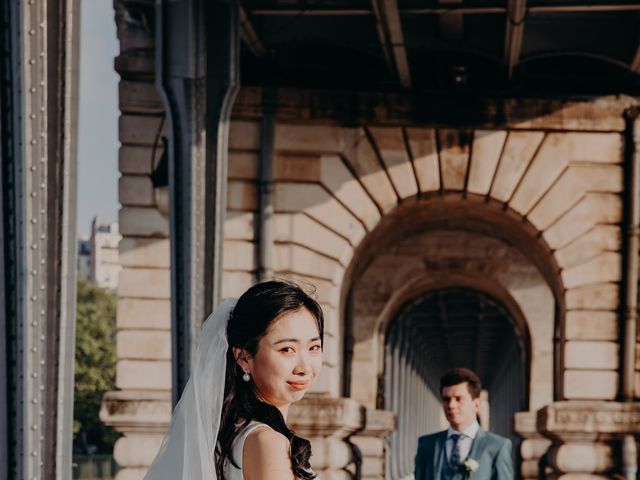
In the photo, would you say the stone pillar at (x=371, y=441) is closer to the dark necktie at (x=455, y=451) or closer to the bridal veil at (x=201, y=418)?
the dark necktie at (x=455, y=451)

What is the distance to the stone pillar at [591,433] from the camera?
1938 centimetres

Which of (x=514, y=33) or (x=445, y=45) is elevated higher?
(x=445, y=45)

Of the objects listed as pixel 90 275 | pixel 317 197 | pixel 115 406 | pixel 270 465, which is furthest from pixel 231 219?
pixel 90 275

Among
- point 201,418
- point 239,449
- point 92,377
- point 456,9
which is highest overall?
point 456,9

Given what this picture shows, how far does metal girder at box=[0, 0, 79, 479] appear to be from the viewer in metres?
7.86

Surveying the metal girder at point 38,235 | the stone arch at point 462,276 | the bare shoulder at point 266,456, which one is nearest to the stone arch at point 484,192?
the stone arch at point 462,276

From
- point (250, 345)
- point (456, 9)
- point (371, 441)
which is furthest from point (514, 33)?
point (250, 345)

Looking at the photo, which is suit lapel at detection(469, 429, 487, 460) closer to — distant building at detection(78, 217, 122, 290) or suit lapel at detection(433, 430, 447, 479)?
suit lapel at detection(433, 430, 447, 479)

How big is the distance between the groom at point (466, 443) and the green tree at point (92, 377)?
54.6 m

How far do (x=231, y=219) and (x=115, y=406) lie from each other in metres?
2.71

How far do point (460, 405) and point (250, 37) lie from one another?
920cm

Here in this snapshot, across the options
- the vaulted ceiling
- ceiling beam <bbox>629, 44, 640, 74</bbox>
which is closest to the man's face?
the vaulted ceiling

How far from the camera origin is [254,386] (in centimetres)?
508

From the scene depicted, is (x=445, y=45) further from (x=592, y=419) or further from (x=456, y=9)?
(x=592, y=419)
